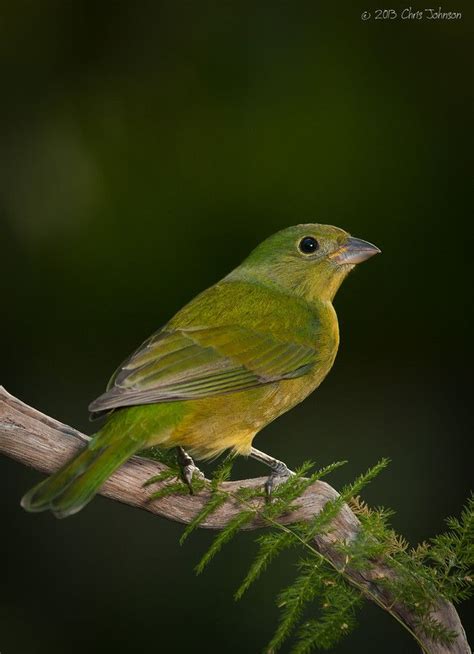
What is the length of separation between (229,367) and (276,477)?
0.44m

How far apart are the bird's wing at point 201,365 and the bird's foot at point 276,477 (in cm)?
32

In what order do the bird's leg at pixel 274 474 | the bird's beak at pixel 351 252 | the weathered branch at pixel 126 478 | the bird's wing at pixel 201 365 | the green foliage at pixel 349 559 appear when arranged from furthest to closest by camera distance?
the bird's beak at pixel 351 252, the bird's leg at pixel 274 474, the weathered branch at pixel 126 478, the bird's wing at pixel 201 365, the green foliage at pixel 349 559

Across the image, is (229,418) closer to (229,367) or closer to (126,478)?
(229,367)

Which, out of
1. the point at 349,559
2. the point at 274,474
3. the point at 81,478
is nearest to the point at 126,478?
the point at 81,478

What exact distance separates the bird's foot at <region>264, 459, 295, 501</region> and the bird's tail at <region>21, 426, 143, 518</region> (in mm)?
567

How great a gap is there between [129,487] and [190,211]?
201 cm

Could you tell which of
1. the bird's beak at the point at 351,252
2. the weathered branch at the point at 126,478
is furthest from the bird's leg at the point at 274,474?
the bird's beak at the point at 351,252

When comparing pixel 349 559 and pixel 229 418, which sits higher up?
pixel 229 418

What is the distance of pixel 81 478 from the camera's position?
3381mm

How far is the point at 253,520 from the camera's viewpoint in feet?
12.3

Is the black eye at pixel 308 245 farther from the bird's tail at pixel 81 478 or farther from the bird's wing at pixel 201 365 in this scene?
the bird's tail at pixel 81 478

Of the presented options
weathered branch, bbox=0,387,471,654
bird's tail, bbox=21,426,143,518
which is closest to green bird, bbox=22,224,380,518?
bird's tail, bbox=21,426,143,518

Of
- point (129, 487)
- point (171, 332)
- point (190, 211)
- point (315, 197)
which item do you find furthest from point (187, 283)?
point (129, 487)

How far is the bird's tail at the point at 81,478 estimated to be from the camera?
130 inches
